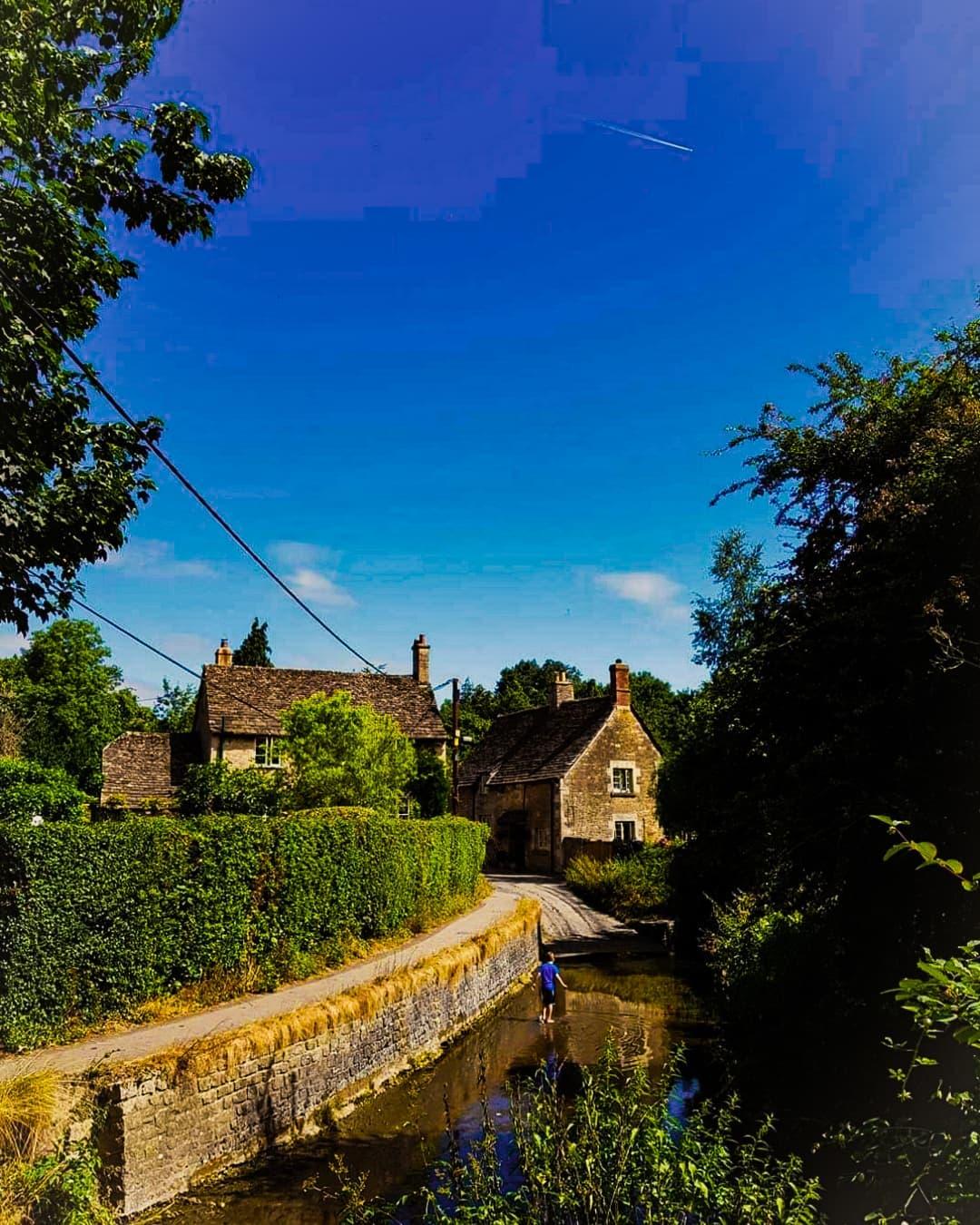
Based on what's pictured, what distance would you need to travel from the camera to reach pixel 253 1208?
26.7 feet

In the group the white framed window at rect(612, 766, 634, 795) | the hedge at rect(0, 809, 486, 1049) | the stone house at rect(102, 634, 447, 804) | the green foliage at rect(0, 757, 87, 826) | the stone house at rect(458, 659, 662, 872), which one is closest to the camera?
the hedge at rect(0, 809, 486, 1049)

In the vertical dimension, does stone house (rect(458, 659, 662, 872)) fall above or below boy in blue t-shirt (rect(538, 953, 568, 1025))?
above

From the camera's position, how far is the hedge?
9.41 metres

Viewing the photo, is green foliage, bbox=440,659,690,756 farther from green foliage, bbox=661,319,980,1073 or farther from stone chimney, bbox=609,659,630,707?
green foliage, bbox=661,319,980,1073

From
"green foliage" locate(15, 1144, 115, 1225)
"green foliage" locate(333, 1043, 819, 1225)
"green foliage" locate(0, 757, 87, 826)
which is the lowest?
"green foliage" locate(15, 1144, 115, 1225)

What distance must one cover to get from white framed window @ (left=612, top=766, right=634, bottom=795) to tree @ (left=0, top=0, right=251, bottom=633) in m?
32.1

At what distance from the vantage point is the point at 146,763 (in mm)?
37156

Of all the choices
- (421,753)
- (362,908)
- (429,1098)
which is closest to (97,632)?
(421,753)

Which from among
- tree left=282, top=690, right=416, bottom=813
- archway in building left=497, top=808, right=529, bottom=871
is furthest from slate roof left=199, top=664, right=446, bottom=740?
tree left=282, top=690, right=416, bottom=813

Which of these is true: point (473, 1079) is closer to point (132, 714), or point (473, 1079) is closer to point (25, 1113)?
point (25, 1113)

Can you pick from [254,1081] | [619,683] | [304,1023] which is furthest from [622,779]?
[254,1081]

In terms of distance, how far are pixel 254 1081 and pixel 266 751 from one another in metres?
27.5

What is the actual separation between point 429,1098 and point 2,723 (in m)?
37.4

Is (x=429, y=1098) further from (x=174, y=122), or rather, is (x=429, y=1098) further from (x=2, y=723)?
(x=2, y=723)
